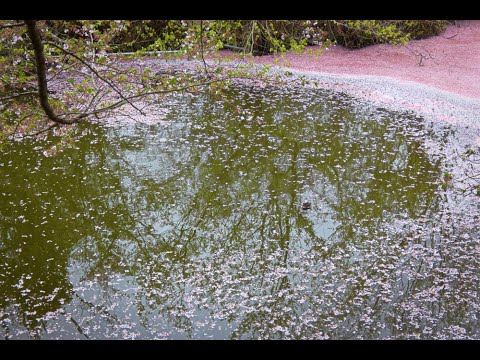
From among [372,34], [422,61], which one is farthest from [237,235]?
[372,34]

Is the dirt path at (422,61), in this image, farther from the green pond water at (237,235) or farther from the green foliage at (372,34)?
the green pond water at (237,235)

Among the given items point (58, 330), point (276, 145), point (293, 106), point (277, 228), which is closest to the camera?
point (58, 330)

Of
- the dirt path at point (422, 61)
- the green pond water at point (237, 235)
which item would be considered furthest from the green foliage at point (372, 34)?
the green pond water at point (237, 235)

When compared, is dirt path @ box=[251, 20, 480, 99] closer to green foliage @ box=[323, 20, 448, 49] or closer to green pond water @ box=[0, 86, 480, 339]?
green foliage @ box=[323, 20, 448, 49]

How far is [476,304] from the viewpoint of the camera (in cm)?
354

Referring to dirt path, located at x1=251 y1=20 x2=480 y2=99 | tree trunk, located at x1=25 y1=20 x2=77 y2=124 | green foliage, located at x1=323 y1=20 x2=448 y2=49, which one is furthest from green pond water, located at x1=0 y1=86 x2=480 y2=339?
green foliage, located at x1=323 y1=20 x2=448 y2=49

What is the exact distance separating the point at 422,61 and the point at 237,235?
678cm

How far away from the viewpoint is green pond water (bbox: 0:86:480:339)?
11.2 ft

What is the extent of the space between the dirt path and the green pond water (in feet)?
6.59

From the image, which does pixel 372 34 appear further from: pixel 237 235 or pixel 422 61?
pixel 237 235

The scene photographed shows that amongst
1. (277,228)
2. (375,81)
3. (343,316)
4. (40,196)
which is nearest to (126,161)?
(40,196)
